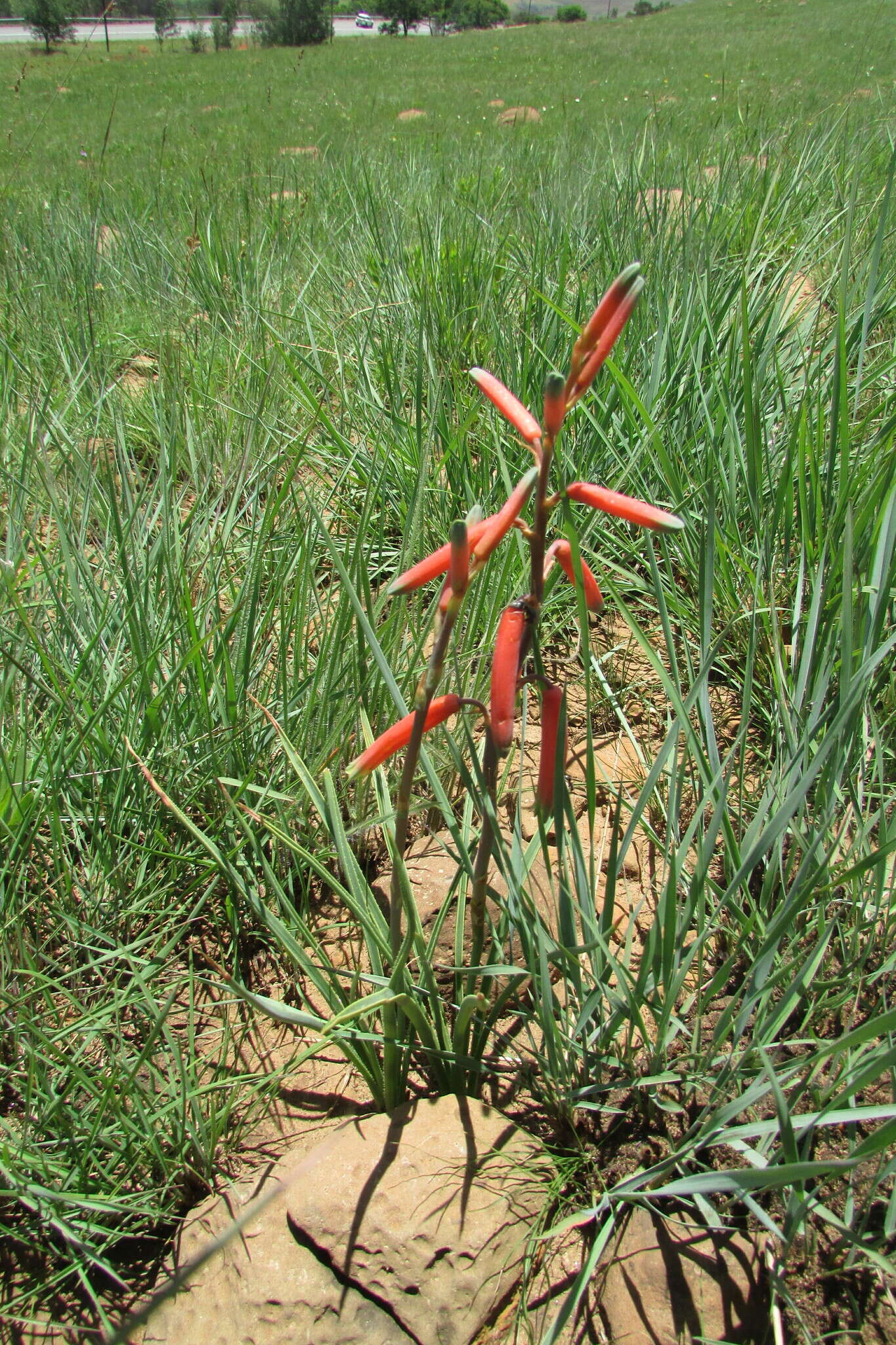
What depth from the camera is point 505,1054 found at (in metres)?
1.20

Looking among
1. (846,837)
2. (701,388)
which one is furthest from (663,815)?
(701,388)

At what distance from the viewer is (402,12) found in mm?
45281

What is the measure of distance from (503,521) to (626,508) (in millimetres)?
126

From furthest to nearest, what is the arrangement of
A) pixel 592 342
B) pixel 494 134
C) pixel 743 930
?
pixel 494 134, pixel 743 930, pixel 592 342

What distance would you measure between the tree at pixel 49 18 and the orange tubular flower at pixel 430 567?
526 centimetres

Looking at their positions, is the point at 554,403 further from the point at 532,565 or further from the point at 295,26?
the point at 295,26

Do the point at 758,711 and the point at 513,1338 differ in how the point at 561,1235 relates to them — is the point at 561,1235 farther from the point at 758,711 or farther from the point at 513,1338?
the point at 758,711

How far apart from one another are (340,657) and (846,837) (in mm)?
958

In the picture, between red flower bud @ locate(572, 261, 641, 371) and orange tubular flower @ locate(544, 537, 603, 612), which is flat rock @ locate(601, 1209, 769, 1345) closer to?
orange tubular flower @ locate(544, 537, 603, 612)

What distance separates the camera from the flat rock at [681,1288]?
937 millimetres

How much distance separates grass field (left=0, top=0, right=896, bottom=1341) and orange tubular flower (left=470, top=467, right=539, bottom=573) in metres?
0.17

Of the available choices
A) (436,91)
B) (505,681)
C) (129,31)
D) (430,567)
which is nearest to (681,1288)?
(505,681)

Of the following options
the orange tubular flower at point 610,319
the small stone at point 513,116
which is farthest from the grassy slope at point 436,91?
the orange tubular flower at point 610,319

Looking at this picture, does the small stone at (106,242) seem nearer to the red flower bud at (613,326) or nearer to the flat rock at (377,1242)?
the red flower bud at (613,326)
